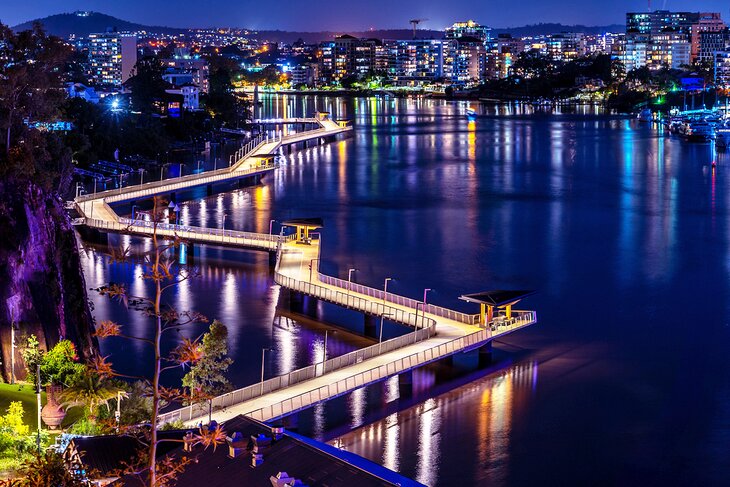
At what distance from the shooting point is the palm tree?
12.2m

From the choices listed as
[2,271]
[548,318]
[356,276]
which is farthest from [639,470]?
[356,276]

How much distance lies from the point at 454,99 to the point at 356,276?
102 m

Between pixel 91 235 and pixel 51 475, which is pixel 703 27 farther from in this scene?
pixel 51 475

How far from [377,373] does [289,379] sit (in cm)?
128

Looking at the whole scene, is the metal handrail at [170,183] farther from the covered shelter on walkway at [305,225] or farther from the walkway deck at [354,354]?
the walkway deck at [354,354]

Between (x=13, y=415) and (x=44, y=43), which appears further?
(x=44, y=43)

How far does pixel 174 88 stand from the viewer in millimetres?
60688

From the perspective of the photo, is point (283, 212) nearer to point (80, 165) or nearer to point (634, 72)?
point (80, 165)

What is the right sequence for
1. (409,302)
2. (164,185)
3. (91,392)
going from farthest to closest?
(164,185), (409,302), (91,392)

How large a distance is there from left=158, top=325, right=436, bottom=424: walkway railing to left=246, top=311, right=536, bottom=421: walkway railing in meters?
0.43

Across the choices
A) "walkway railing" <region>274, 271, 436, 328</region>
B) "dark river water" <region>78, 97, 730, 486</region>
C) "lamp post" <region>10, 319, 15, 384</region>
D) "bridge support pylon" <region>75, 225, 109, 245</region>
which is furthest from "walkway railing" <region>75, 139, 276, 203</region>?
"lamp post" <region>10, 319, 15, 384</region>

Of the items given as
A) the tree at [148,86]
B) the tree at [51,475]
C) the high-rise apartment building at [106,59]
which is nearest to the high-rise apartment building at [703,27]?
the high-rise apartment building at [106,59]

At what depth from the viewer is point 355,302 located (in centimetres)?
1844

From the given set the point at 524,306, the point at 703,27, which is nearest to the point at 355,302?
the point at 524,306
